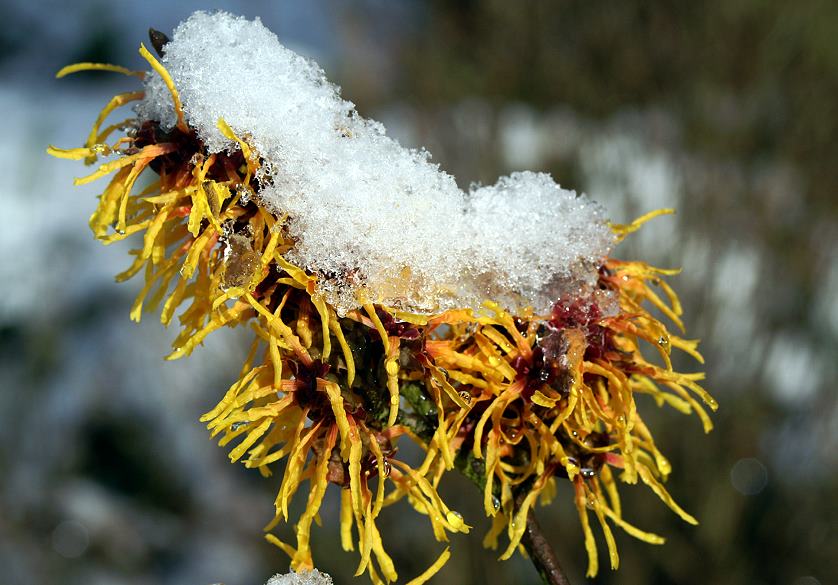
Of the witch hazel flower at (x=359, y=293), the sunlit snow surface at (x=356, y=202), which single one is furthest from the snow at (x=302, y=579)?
the sunlit snow surface at (x=356, y=202)

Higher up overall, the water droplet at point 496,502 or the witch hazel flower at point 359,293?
the witch hazel flower at point 359,293

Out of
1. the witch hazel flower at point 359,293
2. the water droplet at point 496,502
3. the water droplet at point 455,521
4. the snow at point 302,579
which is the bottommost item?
the snow at point 302,579

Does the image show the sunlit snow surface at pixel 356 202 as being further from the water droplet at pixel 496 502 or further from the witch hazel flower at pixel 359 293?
the water droplet at pixel 496 502

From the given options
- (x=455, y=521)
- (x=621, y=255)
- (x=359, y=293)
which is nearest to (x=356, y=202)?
(x=359, y=293)

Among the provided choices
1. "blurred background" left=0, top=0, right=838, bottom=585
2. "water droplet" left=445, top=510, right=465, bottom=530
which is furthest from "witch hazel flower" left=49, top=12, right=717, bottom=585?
"blurred background" left=0, top=0, right=838, bottom=585

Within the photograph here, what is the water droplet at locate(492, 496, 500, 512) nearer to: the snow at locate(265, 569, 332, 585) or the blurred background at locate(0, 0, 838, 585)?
the snow at locate(265, 569, 332, 585)

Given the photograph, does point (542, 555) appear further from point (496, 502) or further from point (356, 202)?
point (356, 202)
